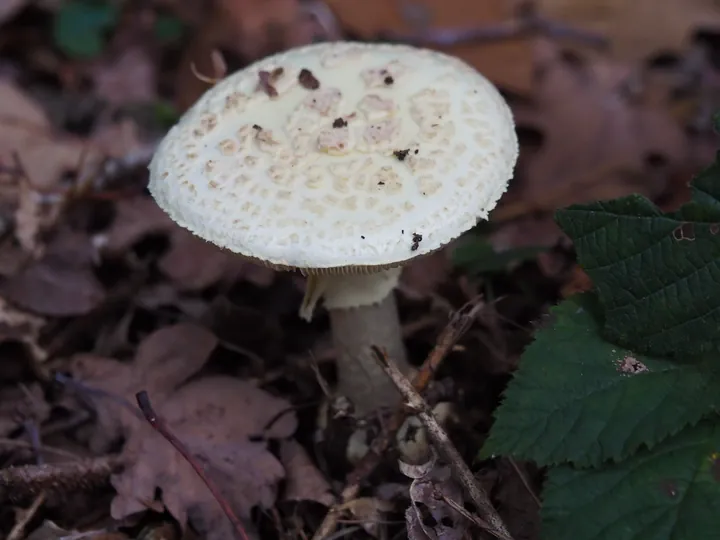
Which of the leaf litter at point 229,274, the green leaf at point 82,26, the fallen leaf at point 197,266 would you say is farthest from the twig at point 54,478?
the green leaf at point 82,26

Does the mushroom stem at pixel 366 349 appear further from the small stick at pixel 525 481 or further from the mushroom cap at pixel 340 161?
the mushroom cap at pixel 340 161

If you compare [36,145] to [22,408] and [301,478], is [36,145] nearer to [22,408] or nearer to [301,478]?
[22,408]

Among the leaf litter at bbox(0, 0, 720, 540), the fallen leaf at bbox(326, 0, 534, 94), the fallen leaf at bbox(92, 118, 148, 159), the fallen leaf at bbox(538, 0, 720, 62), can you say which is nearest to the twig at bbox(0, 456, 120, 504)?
the leaf litter at bbox(0, 0, 720, 540)

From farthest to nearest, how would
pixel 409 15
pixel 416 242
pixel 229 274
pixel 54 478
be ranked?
pixel 409 15 < pixel 229 274 < pixel 54 478 < pixel 416 242

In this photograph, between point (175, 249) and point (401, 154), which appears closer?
point (401, 154)

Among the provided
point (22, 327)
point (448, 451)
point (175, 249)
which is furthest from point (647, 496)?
point (22, 327)

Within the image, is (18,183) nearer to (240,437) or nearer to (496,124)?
(240,437)

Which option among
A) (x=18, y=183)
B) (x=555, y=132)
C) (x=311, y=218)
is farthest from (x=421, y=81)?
(x=18, y=183)
